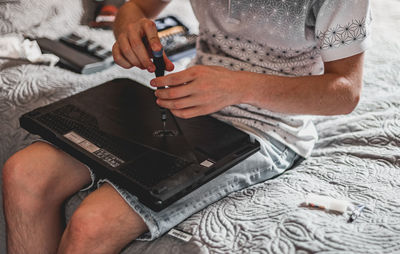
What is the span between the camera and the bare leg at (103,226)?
74 centimetres

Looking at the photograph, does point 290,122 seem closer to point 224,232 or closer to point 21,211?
point 224,232

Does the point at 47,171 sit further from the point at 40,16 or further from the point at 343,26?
the point at 40,16

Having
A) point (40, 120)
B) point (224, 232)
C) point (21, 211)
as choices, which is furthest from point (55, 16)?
point (224, 232)

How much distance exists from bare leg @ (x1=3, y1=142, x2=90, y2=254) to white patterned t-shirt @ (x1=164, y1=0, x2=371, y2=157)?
14.7 inches

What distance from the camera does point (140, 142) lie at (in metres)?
0.83

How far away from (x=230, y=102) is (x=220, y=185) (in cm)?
17

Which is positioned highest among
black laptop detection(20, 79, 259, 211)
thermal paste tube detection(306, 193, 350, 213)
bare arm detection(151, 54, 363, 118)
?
bare arm detection(151, 54, 363, 118)

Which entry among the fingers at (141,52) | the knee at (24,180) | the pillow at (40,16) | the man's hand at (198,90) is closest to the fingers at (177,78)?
the man's hand at (198,90)

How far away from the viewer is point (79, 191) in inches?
36.1

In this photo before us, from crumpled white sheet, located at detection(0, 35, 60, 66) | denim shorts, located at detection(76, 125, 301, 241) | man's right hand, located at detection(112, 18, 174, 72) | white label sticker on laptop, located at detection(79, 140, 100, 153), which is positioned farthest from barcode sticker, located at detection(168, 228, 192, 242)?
crumpled white sheet, located at detection(0, 35, 60, 66)

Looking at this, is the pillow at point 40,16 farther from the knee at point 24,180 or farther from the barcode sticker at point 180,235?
the barcode sticker at point 180,235

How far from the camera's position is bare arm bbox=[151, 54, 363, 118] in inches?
31.0

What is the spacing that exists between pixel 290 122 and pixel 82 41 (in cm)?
80

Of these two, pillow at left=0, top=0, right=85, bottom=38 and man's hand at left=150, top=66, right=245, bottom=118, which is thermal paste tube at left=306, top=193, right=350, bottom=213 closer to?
man's hand at left=150, top=66, right=245, bottom=118
